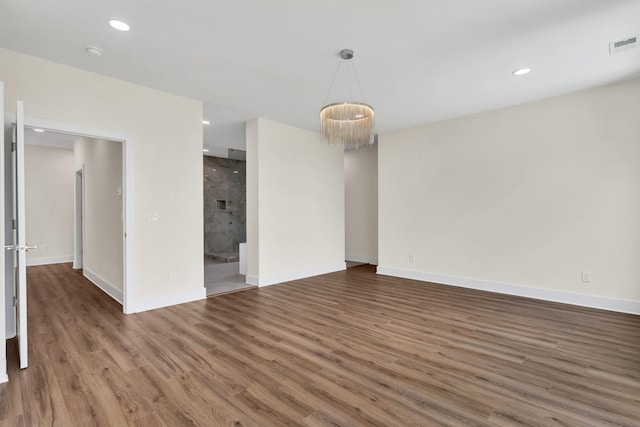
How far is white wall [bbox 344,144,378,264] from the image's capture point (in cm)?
723

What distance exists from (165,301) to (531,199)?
5218 millimetres

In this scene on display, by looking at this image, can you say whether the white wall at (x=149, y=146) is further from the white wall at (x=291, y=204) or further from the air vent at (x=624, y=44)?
the air vent at (x=624, y=44)

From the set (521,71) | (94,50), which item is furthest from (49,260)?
(521,71)

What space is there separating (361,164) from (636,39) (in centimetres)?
509

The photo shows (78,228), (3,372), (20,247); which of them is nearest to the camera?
(3,372)

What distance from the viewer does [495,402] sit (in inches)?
76.7

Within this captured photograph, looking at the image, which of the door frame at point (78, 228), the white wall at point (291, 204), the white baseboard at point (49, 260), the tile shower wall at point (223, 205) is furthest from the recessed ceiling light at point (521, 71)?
Result: the white baseboard at point (49, 260)

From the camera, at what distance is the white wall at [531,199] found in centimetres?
371

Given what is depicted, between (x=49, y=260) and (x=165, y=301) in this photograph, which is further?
(x=49, y=260)

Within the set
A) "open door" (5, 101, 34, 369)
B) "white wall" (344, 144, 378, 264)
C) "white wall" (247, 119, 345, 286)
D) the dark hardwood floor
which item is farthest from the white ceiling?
"white wall" (344, 144, 378, 264)

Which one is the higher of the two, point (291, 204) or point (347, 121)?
point (347, 121)

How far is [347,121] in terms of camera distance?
3104 mm

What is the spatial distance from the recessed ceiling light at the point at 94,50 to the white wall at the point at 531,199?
15.2 ft

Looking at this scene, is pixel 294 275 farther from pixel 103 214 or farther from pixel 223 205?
pixel 223 205
